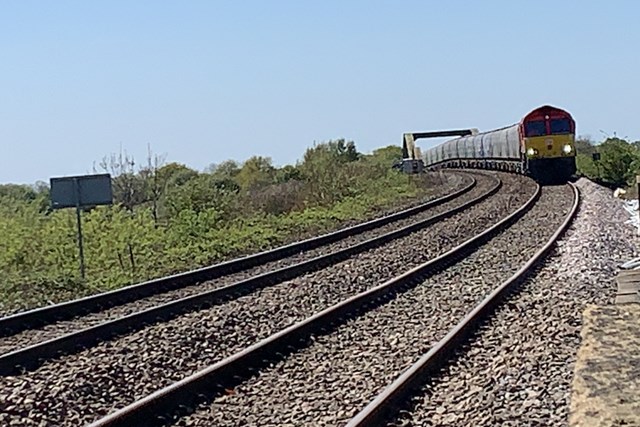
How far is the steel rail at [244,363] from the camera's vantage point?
317 inches

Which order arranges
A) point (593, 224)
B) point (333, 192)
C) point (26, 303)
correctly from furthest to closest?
point (333, 192)
point (593, 224)
point (26, 303)

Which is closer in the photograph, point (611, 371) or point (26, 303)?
point (611, 371)

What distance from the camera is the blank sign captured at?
20125mm

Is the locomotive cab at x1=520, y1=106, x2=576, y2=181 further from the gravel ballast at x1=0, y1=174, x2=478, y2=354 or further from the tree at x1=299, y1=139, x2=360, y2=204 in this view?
the gravel ballast at x1=0, y1=174, x2=478, y2=354

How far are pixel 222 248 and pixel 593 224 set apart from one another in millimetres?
7985

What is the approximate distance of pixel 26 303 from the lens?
15.7 meters

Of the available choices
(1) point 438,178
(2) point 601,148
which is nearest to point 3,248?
(2) point 601,148

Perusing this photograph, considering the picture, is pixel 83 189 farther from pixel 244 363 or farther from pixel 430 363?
pixel 430 363

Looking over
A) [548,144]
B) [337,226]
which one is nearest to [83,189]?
[337,226]

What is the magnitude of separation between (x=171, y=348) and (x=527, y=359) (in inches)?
150

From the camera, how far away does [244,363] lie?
9.82m

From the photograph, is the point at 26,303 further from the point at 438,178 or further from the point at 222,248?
the point at 438,178

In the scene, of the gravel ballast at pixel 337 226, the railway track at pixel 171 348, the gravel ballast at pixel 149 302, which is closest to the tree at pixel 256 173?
the gravel ballast at pixel 337 226

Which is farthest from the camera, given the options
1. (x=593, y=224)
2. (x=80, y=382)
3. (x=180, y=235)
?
(x=180, y=235)
